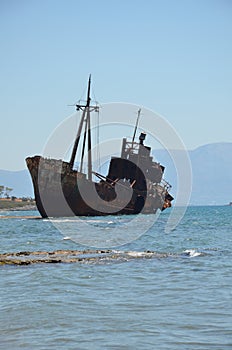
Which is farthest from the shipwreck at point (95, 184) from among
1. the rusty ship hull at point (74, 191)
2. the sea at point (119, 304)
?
the sea at point (119, 304)

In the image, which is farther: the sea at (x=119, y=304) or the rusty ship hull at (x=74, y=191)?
the rusty ship hull at (x=74, y=191)

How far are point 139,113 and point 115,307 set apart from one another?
80616 mm

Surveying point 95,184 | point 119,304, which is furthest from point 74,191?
point 119,304

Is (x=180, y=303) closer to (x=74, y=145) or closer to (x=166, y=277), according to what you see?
(x=166, y=277)

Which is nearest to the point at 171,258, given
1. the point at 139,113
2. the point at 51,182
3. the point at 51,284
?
the point at 51,284

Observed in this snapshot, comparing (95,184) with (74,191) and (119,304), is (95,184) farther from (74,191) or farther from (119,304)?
(119,304)

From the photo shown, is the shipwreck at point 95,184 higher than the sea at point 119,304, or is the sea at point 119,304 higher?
the shipwreck at point 95,184

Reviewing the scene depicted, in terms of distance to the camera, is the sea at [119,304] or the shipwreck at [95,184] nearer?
the sea at [119,304]

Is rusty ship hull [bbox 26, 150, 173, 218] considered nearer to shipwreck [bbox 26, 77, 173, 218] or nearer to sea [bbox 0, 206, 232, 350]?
shipwreck [bbox 26, 77, 173, 218]

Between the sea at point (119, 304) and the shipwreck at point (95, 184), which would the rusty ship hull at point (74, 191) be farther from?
the sea at point (119, 304)

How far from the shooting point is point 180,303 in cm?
1598

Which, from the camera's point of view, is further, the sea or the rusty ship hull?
the rusty ship hull

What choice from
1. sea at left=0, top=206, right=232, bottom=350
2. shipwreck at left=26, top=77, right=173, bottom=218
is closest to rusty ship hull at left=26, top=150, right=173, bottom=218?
shipwreck at left=26, top=77, right=173, bottom=218

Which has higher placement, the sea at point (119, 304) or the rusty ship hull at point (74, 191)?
the rusty ship hull at point (74, 191)
